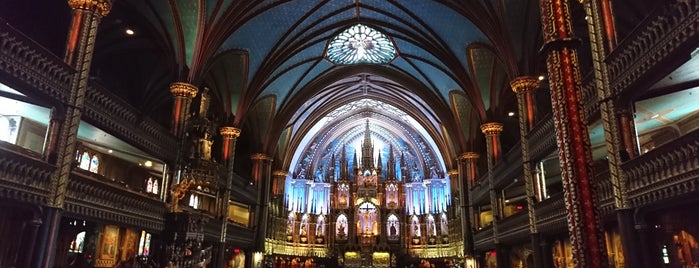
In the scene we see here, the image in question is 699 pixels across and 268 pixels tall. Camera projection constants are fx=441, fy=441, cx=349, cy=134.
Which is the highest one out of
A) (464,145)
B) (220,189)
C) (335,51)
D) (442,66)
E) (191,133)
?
(335,51)

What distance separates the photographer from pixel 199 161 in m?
16.9

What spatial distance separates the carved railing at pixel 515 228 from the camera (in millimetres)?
15977

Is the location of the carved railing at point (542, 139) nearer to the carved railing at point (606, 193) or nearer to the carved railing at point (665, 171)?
the carved railing at point (606, 193)

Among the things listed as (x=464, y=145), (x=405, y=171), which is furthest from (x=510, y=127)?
(x=405, y=171)

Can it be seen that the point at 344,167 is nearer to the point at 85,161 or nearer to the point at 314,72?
the point at 314,72

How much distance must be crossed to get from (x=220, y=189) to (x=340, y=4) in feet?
37.0

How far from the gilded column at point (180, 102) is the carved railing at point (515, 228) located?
13293 mm

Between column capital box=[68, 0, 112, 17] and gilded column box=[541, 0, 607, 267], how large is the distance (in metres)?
10.7

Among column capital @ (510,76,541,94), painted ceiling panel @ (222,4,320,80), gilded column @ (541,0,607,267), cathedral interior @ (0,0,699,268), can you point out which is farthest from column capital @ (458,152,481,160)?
gilded column @ (541,0,607,267)

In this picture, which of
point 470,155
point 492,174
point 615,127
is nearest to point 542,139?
point 615,127

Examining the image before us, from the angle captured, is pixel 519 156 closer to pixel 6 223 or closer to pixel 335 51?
pixel 335 51

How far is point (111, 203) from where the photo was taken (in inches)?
502

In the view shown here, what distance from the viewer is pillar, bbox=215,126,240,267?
21.1 metres

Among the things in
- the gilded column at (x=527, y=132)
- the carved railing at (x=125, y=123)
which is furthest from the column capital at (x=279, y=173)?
the gilded column at (x=527, y=132)
